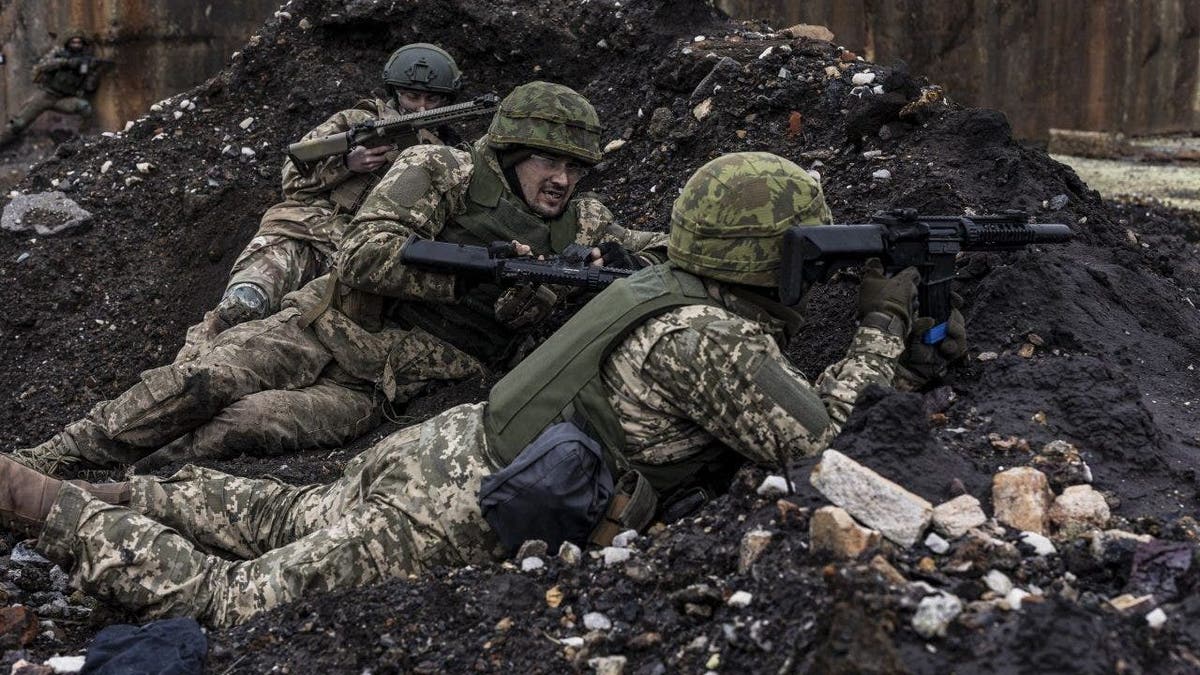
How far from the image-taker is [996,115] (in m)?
6.38

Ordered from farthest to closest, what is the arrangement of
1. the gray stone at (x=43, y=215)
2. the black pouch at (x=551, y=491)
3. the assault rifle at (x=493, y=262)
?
the gray stone at (x=43, y=215) < the assault rifle at (x=493, y=262) < the black pouch at (x=551, y=491)

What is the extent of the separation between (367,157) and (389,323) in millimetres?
1281

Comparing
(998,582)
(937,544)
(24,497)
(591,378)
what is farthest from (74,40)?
(998,582)

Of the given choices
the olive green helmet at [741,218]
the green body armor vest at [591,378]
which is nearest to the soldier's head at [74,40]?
the green body armor vest at [591,378]

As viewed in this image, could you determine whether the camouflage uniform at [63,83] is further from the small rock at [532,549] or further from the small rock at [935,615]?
the small rock at [935,615]

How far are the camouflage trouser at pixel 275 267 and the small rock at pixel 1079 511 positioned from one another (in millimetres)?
4175

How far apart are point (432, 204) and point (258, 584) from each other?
1.96 metres

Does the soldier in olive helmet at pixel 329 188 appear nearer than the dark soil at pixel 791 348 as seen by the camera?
No

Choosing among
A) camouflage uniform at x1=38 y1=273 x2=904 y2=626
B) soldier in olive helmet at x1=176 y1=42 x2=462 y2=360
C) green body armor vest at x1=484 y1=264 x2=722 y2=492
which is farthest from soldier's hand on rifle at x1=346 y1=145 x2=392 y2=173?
green body armor vest at x1=484 y1=264 x2=722 y2=492

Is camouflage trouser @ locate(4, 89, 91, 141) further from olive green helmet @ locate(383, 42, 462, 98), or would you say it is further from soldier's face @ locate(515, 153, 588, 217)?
soldier's face @ locate(515, 153, 588, 217)

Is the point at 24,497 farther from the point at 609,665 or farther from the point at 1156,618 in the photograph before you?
the point at 1156,618

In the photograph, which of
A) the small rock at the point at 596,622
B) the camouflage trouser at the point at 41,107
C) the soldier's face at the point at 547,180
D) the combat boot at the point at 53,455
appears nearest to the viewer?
the small rock at the point at 596,622

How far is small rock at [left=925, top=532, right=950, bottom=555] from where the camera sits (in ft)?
11.6

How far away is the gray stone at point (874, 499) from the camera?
3.60m
